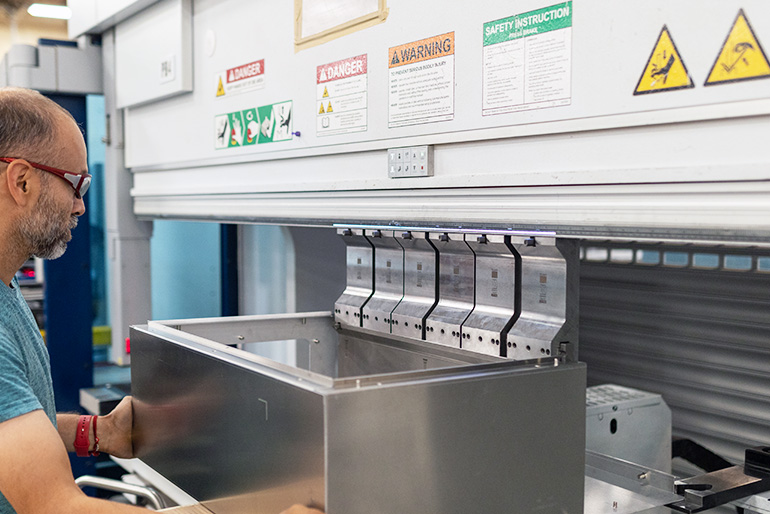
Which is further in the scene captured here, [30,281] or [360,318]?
[30,281]

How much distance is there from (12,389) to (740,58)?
3.97 feet

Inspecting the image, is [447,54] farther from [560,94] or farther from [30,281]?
[30,281]

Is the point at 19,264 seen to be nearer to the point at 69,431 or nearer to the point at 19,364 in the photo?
the point at 19,364

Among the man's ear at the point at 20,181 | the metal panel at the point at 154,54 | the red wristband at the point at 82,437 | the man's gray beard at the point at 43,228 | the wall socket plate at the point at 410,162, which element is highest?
the metal panel at the point at 154,54

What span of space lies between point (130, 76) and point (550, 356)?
219 cm

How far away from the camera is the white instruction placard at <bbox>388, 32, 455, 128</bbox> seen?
4.64 ft

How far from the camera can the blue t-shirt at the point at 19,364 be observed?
1.17 metres

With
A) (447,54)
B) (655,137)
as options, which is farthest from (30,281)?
(655,137)

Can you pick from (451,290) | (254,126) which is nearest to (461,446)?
(451,290)

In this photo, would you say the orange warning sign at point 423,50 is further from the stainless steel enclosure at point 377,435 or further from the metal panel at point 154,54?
the metal panel at point 154,54

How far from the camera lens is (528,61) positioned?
125cm

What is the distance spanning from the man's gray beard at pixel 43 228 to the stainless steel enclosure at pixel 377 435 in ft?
1.03

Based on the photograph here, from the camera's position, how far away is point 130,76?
279cm

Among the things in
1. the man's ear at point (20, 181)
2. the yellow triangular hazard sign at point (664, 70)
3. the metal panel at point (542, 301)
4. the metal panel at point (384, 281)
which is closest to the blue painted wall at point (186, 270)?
the metal panel at point (384, 281)
